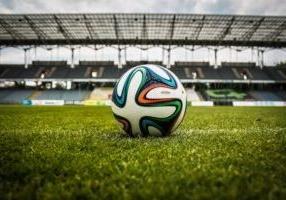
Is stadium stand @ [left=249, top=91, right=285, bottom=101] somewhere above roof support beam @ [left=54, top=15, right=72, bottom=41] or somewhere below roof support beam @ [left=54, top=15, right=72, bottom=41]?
below

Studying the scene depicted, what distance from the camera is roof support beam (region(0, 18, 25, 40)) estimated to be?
5298 cm

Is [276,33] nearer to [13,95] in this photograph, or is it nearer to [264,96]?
[264,96]

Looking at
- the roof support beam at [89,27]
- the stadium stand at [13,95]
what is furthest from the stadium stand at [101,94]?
the stadium stand at [13,95]

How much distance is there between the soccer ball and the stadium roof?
4256 cm

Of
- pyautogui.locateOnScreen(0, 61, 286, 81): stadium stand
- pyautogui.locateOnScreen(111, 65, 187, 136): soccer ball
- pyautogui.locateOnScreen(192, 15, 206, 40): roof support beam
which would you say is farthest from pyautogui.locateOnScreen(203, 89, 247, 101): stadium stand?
pyautogui.locateOnScreen(111, 65, 187, 136): soccer ball

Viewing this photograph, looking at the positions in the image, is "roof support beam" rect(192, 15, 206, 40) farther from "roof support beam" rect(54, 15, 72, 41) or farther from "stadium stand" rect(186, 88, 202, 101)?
"roof support beam" rect(54, 15, 72, 41)

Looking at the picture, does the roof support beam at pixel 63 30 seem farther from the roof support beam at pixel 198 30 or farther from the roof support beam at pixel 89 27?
the roof support beam at pixel 198 30

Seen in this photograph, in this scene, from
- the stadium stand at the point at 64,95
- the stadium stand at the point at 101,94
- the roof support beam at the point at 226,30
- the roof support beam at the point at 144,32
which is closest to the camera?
the roof support beam at the point at 144,32

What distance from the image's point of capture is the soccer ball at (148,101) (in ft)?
23.0

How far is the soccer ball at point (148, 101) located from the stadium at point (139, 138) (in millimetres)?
453

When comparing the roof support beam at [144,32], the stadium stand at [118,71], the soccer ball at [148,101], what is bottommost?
the soccer ball at [148,101]

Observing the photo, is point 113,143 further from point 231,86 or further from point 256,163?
point 231,86

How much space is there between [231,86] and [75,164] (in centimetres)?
6341

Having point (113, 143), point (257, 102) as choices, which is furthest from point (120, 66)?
point (113, 143)
